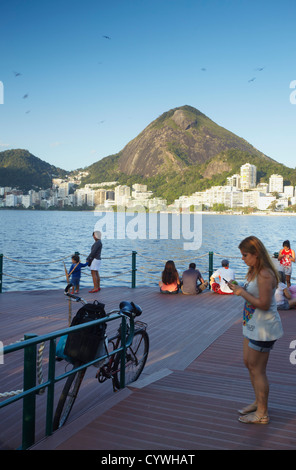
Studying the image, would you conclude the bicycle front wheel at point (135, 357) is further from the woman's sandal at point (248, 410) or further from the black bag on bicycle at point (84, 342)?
the woman's sandal at point (248, 410)

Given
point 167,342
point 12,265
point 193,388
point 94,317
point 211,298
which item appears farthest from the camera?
point 12,265

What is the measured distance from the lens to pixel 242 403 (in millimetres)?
4324

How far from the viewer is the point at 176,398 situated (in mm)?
4379

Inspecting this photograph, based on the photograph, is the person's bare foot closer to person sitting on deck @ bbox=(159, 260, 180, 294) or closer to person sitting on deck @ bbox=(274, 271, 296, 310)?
person sitting on deck @ bbox=(274, 271, 296, 310)

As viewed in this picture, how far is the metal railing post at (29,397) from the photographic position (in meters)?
3.27

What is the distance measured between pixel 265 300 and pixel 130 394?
170 centimetres

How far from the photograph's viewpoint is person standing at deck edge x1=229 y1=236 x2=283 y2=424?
12.3 feet

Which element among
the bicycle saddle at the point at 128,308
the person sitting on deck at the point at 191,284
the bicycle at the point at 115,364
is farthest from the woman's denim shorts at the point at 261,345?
the person sitting on deck at the point at 191,284

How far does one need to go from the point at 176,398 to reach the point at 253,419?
0.84m

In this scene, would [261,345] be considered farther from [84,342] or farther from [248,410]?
[84,342]

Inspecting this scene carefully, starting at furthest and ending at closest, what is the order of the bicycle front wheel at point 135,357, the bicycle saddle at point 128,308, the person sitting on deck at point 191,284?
the person sitting on deck at point 191,284
the bicycle front wheel at point 135,357
the bicycle saddle at point 128,308

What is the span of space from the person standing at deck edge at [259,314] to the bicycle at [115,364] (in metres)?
1.31

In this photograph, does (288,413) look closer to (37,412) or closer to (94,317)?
(94,317)

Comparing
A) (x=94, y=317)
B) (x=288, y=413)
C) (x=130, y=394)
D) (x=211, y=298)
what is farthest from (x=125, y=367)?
(x=211, y=298)
